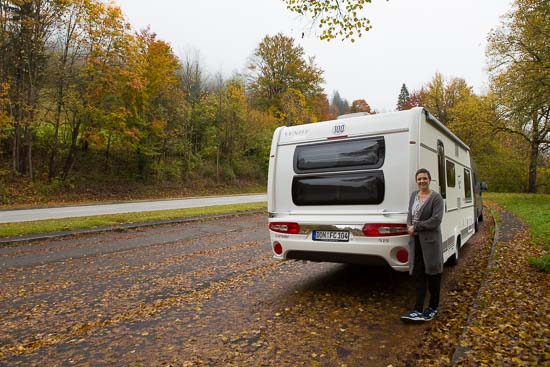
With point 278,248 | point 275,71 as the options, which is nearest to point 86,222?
point 278,248

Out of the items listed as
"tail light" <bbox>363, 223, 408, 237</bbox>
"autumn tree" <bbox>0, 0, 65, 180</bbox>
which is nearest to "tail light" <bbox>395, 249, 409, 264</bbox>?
"tail light" <bbox>363, 223, 408, 237</bbox>

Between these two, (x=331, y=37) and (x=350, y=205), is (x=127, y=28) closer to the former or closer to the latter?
(x=331, y=37)

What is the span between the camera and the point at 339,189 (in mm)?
5801

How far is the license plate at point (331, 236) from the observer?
537 cm

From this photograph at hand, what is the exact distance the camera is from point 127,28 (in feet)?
80.9

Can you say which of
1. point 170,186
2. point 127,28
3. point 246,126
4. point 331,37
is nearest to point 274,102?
point 246,126

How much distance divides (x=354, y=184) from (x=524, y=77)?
13.9 metres

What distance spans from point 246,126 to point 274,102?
8.91m

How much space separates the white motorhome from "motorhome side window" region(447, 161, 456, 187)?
6cm

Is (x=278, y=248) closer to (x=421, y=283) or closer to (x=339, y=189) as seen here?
(x=339, y=189)

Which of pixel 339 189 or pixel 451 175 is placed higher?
pixel 451 175

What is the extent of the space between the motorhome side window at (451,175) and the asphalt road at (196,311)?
1.70m

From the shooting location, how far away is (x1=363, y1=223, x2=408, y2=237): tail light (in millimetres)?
4973

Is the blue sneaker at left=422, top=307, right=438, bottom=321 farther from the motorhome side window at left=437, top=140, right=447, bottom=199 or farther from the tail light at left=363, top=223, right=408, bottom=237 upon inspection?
the motorhome side window at left=437, top=140, right=447, bottom=199
